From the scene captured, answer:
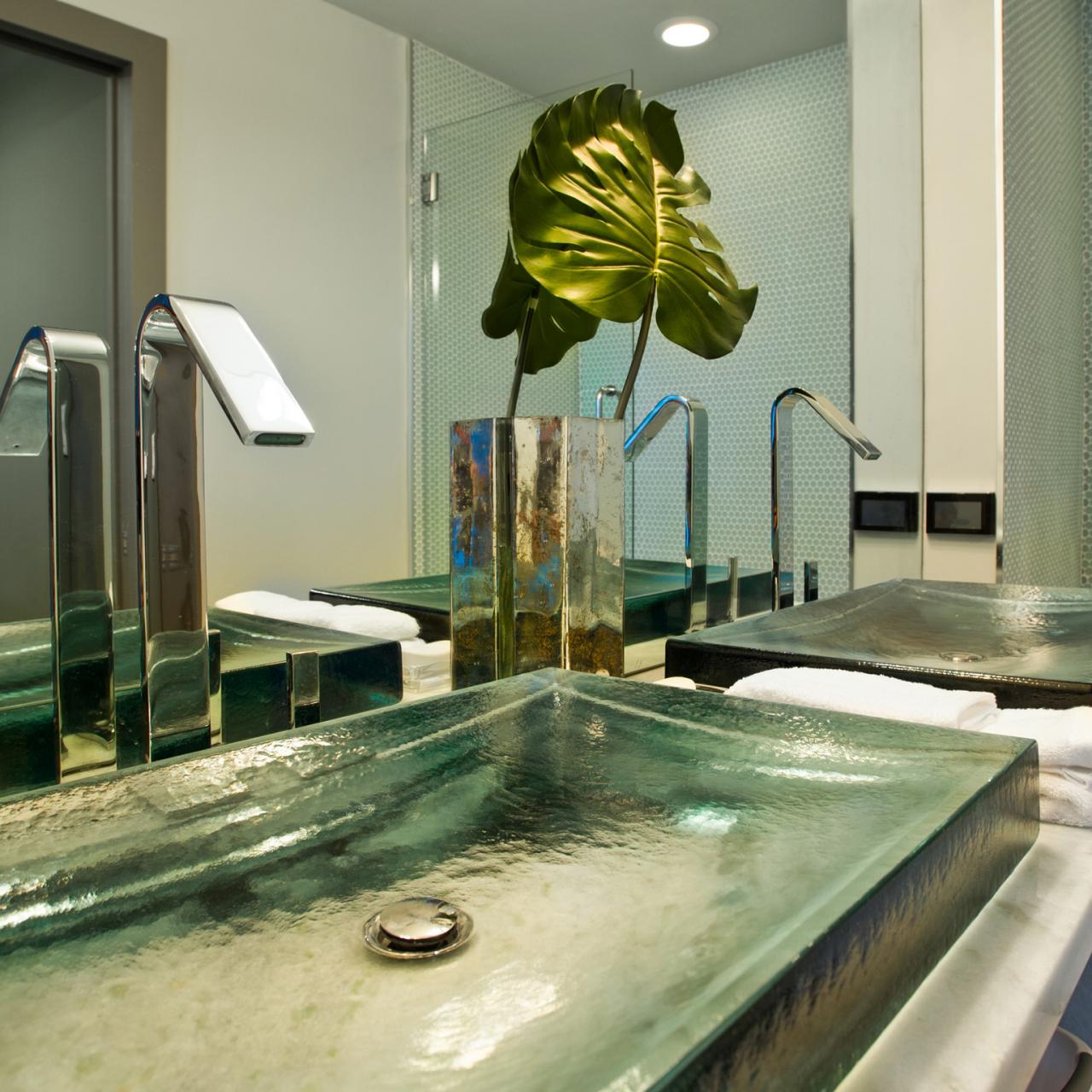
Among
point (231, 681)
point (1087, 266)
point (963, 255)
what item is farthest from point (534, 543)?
point (1087, 266)

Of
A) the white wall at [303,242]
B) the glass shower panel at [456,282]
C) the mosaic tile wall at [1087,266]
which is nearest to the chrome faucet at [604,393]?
the glass shower panel at [456,282]

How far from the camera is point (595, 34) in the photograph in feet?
7.14

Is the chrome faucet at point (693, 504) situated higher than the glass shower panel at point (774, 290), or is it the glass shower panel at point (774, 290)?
the glass shower panel at point (774, 290)

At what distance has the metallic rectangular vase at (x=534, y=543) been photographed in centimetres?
86

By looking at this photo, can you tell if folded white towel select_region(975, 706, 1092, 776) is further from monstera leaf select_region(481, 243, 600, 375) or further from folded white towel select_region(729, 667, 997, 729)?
monstera leaf select_region(481, 243, 600, 375)

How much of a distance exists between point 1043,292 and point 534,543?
1.58 m

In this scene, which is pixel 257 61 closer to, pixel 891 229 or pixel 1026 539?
pixel 891 229

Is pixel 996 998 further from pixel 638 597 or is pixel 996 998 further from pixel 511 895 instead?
pixel 638 597

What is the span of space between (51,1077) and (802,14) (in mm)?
2402

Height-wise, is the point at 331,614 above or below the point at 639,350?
below

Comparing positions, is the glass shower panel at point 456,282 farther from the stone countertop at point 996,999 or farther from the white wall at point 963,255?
the stone countertop at point 996,999

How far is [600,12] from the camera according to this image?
2.11 metres

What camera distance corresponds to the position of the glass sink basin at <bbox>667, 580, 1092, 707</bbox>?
2.88 feet

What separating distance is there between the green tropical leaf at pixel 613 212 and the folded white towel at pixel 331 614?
1.35ft
